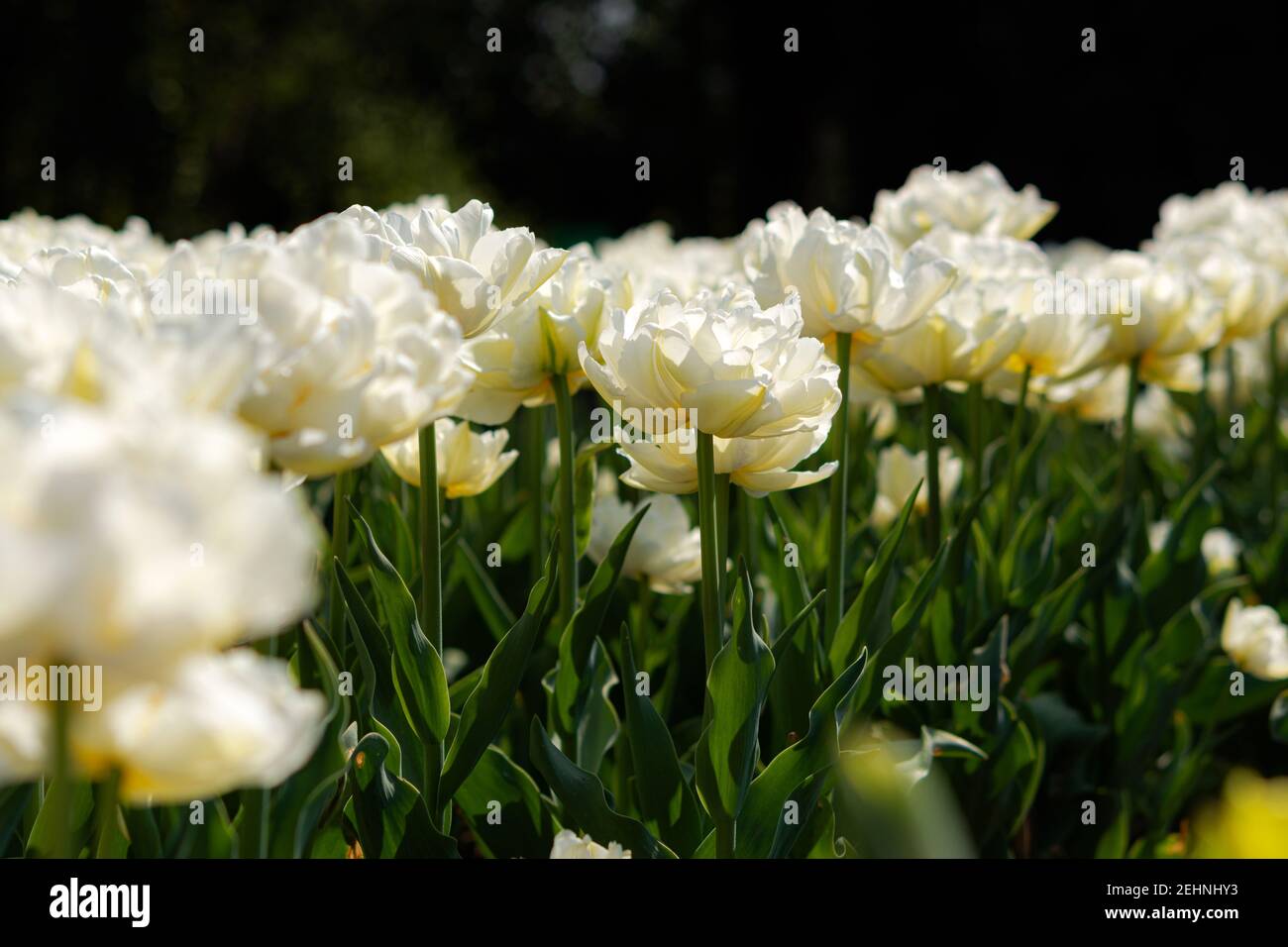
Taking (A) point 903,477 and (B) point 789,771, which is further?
(A) point 903,477

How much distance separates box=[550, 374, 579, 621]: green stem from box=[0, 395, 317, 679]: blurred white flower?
86cm

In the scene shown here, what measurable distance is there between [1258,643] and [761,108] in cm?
1256

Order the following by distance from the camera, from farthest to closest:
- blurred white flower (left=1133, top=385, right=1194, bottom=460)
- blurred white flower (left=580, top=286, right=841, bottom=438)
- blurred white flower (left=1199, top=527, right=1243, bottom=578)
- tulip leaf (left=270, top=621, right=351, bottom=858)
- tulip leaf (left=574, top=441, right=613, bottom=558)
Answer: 1. blurred white flower (left=1133, top=385, right=1194, bottom=460)
2. blurred white flower (left=1199, top=527, right=1243, bottom=578)
3. tulip leaf (left=574, top=441, right=613, bottom=558)
4. blurred white flower (left=580, top=286, right=841, bottom=438)
5. tulip leaf (left=270, top=621, right=351, bottom=858)

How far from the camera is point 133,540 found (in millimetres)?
438

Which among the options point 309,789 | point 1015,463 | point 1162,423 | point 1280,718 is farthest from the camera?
point 1162,423

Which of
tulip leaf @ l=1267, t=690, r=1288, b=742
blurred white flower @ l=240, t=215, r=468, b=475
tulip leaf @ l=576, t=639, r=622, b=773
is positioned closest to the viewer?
blurred white flower @ l=240, t=215, r=468, b=475

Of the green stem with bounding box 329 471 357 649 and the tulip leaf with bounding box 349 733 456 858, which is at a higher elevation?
the green stem with bounding box 329 471 357 649

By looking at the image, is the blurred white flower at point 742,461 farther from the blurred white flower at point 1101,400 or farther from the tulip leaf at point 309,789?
the blurred white flower at point 1101,400

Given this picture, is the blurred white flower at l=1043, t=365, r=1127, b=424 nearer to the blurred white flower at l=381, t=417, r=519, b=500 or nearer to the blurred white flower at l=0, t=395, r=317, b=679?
the blurred white flower at l=381, t=417, r=519, b=500

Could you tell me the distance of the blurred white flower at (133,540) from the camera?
43cm

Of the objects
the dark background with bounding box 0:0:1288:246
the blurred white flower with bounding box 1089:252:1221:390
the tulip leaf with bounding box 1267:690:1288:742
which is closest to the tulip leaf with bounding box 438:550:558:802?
the blurred white flower with bounding box 1089:252:1221:390

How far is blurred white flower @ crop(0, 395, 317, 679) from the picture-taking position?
431 millimetres

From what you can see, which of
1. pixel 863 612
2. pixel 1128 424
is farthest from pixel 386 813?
pixel 1128 424

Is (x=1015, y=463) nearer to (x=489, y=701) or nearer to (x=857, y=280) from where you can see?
(x=857, y=280)
